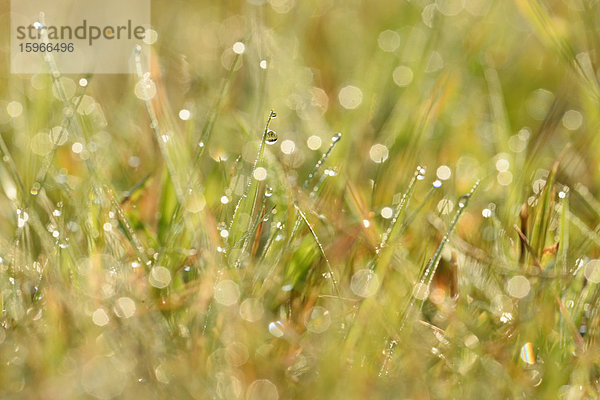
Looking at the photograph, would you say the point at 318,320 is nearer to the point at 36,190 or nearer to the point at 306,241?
the point at 306,241

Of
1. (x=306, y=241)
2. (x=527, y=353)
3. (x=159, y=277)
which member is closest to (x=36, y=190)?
(x=159, y=277)

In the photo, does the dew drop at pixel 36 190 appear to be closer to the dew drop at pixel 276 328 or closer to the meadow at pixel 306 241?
the meadow at pixel 306 241

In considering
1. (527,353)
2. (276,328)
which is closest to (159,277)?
(276,328)

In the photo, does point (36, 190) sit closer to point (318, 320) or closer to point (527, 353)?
point (318, 320)

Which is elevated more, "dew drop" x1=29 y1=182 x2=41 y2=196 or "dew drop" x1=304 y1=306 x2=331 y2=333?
"dew drop" x1=29 y1=182 x2=41 y2=196

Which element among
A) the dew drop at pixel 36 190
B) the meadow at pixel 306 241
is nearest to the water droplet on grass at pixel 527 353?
the meadow at pixel 306 241

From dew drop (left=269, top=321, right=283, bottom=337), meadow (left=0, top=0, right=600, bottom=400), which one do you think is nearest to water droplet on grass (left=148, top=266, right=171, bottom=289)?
meadow (left=0, top=0, right=600, bottom=400)

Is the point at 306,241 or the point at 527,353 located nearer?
the point at 527,353

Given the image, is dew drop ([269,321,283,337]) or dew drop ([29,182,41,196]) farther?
dew drop ([29,182,41,196])

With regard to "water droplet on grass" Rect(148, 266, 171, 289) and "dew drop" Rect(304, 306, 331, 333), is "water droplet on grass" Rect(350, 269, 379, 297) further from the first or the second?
"water droplet on grass" Rect(148, 266, 171, 289)

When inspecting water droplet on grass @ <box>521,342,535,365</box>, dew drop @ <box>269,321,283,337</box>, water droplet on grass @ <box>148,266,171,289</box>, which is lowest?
water droplet on grass @ <box>148,266,171,289</box>
